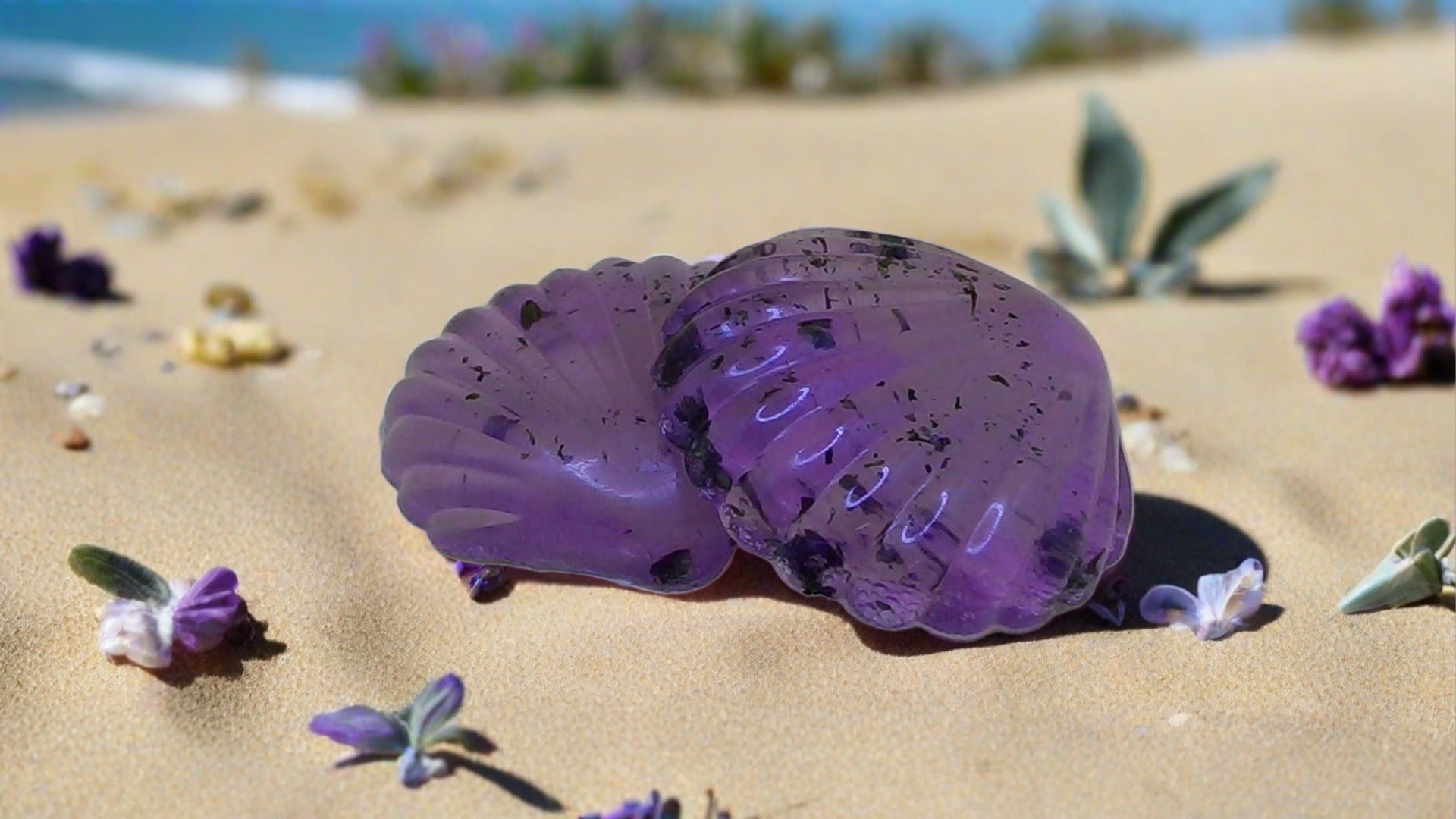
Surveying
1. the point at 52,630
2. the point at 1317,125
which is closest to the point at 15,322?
the point at 52,630

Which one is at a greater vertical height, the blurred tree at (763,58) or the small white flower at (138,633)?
the small white flower at (138,633)

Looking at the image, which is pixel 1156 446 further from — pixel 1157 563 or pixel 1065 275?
pixel 1065 275

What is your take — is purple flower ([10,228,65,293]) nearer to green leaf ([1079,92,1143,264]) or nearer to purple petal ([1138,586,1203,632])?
green leaf ([1079,92,1143,264])

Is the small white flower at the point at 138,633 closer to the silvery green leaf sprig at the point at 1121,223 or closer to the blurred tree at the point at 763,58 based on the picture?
the silvery green leaf sprig at the point at 1121,223

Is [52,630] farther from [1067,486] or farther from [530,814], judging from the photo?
[1067,486]

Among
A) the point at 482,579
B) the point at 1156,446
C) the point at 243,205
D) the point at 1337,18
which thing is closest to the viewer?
the point at 482,579

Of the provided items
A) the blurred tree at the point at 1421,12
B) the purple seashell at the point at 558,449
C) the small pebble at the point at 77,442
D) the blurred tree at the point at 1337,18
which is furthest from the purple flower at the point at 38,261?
the blurred tree at the point at 1421,12

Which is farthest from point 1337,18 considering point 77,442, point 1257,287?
point 77,442
